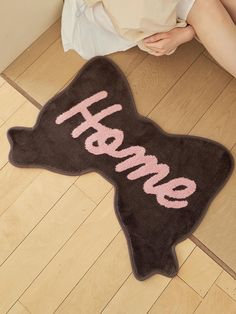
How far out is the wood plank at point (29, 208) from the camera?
38.8 inches

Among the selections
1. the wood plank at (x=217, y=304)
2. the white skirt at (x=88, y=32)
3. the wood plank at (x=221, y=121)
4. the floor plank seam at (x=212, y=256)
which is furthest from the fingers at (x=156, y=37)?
the wood plank at (x=217, y=304)

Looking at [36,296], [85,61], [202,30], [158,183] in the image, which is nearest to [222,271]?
[158,183]

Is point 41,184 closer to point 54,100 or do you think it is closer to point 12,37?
point 54,100

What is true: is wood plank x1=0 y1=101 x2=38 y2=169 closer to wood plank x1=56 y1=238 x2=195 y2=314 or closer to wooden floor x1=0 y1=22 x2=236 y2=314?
wooden floor x1=0 y1=22 x2=236 y2=314

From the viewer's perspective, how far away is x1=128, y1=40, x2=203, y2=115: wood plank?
109 cm

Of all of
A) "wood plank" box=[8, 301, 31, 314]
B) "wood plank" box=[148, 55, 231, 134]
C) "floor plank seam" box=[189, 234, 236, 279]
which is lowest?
"floor plank seam" box=[189, 234, 236, 279]

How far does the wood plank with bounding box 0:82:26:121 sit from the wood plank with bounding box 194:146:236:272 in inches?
22.8

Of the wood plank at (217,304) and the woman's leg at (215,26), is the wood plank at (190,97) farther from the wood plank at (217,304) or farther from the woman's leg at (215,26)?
the wood plank at (217,304)

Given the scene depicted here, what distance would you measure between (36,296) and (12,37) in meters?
0.67

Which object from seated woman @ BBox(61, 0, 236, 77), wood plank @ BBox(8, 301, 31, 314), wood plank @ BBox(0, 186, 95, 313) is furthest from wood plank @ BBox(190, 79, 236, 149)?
wood plank @ BBox(8, 301, 31, 314)

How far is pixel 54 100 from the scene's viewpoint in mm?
1090

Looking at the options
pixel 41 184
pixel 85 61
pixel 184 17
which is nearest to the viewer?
pixel 184 17

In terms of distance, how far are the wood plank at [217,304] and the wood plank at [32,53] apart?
30.2 inches

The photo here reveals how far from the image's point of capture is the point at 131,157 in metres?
1.03
